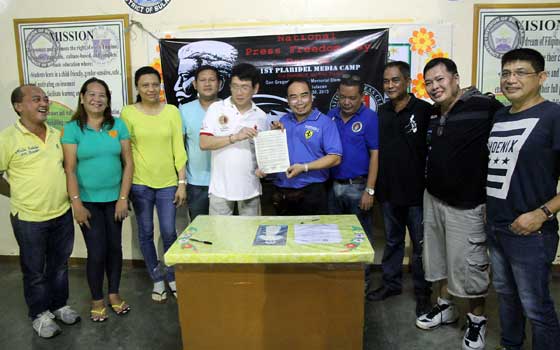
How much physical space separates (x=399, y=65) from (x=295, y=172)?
0.90 m

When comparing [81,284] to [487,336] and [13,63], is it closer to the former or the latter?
[13,63]

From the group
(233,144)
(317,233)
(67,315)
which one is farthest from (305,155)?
(67,315)

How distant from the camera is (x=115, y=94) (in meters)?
3.24

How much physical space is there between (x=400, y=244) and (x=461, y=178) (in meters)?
0.80

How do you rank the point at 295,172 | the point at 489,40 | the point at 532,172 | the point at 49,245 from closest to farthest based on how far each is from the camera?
the point at 532,172 < the point at 295,172 < the point at 49,245 < the point at 489,40

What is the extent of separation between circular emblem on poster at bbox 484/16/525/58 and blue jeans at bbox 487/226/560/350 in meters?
1.69

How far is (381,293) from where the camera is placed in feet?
9.16

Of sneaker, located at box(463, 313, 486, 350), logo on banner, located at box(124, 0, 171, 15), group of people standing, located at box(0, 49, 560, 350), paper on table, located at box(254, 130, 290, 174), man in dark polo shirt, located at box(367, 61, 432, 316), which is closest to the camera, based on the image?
group of people standing, located at box(0, 49, 560, 350)

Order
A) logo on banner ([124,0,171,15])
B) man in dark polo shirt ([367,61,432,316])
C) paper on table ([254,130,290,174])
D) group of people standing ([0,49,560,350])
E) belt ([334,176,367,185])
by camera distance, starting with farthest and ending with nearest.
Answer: logo on banner ([124,0,171,15]) < belt ([334,176,367,185]) < man in dark polo shirt ([367,61,432,316]) < paper on table ([254,130,290,174]) < group of people standing ([0,49,560,350])

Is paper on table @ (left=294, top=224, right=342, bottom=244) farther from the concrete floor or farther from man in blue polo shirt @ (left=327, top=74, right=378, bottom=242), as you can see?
the concrete floor

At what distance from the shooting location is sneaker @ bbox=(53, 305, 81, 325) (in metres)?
2.54

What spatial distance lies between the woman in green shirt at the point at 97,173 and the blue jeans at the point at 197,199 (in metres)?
0.43

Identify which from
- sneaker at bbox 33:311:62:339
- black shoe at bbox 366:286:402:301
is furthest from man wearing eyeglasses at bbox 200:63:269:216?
sneaker at bbox 33:311:62:339

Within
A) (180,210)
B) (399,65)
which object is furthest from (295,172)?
(180,210)
